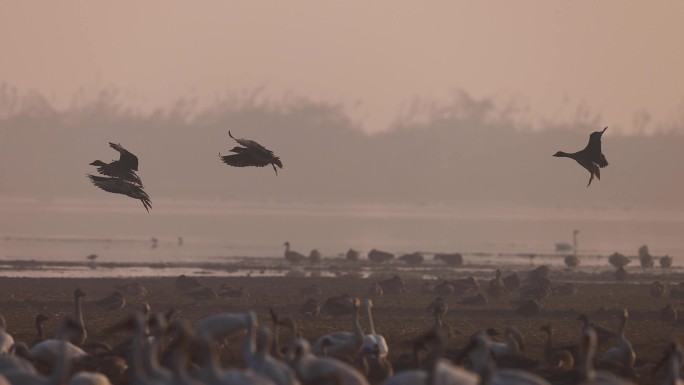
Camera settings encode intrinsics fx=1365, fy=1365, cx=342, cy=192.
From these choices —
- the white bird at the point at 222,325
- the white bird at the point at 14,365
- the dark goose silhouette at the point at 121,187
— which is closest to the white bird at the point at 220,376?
the white bird at the point at 14,365

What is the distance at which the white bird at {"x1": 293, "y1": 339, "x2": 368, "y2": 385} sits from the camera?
1984 cm

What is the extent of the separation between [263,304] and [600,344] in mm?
15059

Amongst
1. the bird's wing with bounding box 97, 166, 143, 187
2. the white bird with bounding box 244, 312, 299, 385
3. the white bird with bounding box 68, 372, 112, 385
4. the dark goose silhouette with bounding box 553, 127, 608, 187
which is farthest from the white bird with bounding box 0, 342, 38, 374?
the dark goose silhouette with bounding box 553, 127, 608, 187

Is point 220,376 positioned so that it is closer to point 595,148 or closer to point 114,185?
point 114,185

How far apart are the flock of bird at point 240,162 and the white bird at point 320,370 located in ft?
40.7

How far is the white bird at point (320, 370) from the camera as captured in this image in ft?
65.1

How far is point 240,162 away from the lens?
33.8 meters

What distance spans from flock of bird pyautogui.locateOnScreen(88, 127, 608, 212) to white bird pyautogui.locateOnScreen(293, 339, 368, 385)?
1241cm

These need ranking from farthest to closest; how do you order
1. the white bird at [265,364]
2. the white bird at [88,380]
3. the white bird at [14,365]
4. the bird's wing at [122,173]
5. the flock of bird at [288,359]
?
→ the bird's wing at [122,173]
the white bird at [14,365]
the white bird at [265,364]
the white bird at [88,380]
the flock of bird at [288,359]

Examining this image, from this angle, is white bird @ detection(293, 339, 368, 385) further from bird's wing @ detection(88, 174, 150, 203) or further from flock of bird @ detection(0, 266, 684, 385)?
bird's wing @ detection(88, 174, 150, 203)

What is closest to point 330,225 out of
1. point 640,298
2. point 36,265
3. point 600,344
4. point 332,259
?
point 332,259

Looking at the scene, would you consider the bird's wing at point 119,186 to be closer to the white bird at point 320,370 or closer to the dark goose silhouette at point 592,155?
the dark goose silhouette at point 592,155

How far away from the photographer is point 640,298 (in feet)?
163

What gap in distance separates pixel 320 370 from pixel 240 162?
13.8 meters
